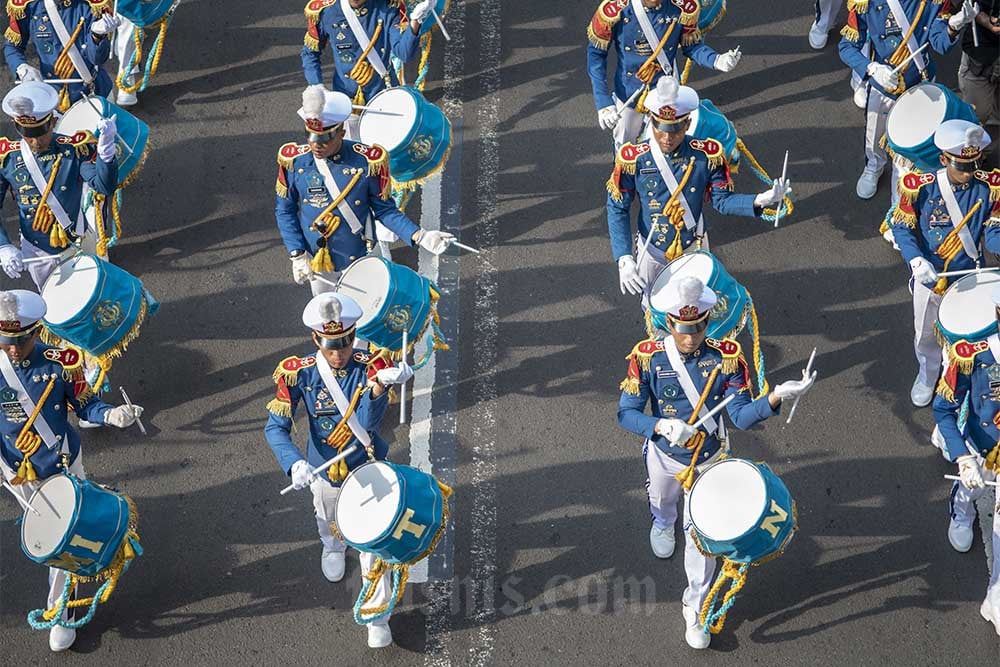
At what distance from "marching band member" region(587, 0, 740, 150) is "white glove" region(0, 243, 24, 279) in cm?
459

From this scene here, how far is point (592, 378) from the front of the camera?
1162cm

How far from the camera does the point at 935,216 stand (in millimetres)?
10625

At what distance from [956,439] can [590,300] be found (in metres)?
3.61

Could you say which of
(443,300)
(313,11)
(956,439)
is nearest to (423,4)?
(313,11)

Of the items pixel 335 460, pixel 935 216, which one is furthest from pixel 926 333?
pixel 335 460

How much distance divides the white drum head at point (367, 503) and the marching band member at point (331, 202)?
2.08 metres

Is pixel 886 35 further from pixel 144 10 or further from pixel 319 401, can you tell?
pixel 144 10

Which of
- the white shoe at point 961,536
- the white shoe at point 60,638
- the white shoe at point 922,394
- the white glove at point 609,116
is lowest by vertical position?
the white shoe at point 60,638

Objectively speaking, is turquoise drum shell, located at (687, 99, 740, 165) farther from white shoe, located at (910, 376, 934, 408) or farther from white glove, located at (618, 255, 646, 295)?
white shoe, located at (910, 376, 934, 408)

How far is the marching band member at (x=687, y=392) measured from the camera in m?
9.32

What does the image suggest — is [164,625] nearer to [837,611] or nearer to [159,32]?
[837,611]

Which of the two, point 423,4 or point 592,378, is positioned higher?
point 423,4

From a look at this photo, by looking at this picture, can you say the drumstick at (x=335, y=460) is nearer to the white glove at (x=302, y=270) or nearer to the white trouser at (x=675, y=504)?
the white glove at (x=302, y=270)

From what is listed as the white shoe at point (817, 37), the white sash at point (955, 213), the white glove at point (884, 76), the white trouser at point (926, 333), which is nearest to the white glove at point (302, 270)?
the white trouser at point (926, 333)
